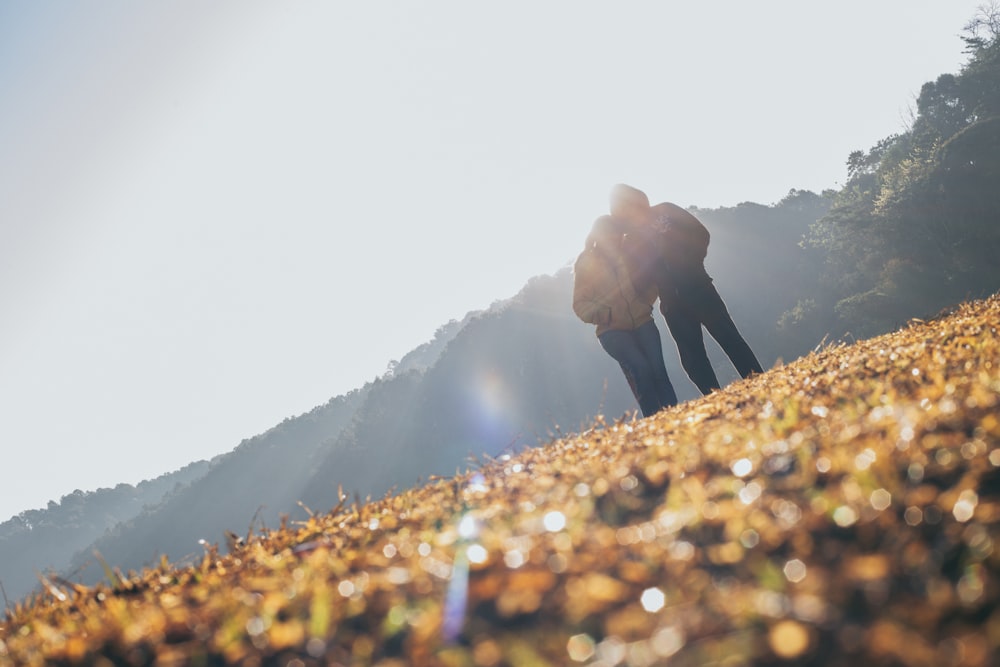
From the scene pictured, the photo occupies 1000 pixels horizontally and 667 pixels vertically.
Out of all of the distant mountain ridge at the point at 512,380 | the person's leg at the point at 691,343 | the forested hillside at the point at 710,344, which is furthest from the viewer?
the distant mountain ridge at the point at 512,380

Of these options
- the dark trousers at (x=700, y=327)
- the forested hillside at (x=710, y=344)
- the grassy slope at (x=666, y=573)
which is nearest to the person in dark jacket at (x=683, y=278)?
the dark trousers at (x=700, y=327)

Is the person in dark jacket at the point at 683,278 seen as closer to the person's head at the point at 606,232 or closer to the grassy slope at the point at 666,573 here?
the person's head at the point at 606,232

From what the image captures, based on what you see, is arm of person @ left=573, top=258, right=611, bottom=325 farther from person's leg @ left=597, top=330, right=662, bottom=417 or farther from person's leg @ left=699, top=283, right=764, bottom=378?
person's leg @ left=699, top=283, right=764, bottom=378

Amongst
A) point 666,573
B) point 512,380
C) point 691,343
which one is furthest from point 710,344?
point 666,573

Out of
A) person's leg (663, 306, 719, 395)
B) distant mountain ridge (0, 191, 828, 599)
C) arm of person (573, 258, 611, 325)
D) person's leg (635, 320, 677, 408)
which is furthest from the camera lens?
distant mountain ridge (0, 191, 828, 599)

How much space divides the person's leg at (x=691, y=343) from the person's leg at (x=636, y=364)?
0.41 meters

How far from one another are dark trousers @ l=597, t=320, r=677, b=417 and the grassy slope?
173 inches

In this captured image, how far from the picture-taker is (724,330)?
6.84 meters

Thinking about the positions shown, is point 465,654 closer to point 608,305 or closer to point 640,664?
point 640,664

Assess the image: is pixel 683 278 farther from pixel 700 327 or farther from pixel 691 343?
pixel 691 343

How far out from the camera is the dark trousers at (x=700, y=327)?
6840 millimetres

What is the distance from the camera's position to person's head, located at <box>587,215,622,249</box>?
7.30m

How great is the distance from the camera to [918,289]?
34.1m

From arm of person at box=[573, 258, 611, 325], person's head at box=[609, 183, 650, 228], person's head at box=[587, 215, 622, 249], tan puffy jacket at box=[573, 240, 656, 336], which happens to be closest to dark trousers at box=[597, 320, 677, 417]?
tan puffy jacket at box=[573, 240, 656, 336]
